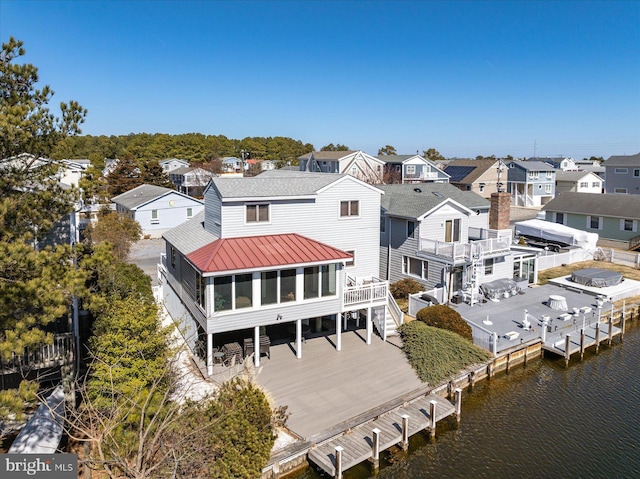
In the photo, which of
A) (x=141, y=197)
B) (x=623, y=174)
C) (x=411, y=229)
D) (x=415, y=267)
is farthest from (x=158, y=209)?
(x=623, y=174)

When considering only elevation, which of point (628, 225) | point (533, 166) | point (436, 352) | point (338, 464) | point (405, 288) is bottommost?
point (338, 464)

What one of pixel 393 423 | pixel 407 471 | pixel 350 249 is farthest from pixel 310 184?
pixel 407 471

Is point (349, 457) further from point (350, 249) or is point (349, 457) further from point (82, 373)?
point (350, 249)

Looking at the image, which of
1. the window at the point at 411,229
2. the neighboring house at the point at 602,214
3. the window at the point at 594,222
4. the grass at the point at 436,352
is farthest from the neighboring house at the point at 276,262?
the window at the point at 594,222

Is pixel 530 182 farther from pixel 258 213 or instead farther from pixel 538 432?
pixel 538 432

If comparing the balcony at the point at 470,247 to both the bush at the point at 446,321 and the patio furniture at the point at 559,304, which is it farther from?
the bush at the point at 446,321

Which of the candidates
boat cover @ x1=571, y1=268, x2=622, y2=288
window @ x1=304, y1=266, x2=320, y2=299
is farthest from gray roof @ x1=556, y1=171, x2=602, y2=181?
window @ x1=304, y1=266, x2=320, y2=299
